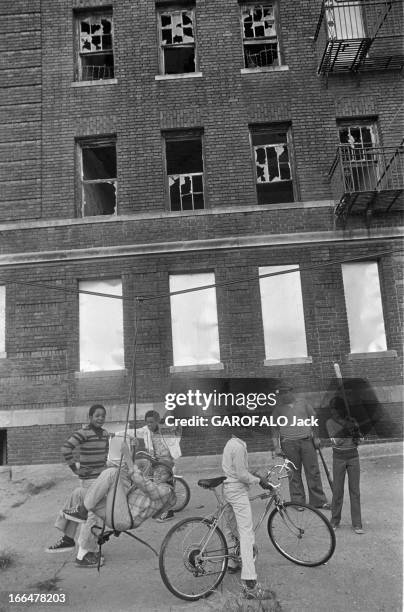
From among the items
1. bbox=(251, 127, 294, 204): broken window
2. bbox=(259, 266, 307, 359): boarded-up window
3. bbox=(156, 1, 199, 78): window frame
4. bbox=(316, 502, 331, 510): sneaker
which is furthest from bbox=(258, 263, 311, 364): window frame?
bbox=(156, 1, 199, 78): window frame

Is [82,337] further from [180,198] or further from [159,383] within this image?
[180,198]

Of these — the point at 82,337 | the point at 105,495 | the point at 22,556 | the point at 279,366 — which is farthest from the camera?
the point at 279,366

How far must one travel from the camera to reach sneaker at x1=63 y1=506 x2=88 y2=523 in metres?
4.90

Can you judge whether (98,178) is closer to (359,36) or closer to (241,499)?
(359,36)

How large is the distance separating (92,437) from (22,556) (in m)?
1.43

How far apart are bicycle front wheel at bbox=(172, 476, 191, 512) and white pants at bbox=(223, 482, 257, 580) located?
1758 mm

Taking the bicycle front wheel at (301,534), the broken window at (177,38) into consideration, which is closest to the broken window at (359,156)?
the broken window at (177,38)

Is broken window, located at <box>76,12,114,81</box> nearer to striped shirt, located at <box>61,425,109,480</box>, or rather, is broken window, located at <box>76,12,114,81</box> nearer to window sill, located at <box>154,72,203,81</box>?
window sill, located at <box>154,72,203,81</box>

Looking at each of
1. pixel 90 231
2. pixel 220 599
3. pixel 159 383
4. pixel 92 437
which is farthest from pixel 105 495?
pixel 90 231

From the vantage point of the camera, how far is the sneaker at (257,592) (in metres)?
4.16

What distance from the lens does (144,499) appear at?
4602 mm

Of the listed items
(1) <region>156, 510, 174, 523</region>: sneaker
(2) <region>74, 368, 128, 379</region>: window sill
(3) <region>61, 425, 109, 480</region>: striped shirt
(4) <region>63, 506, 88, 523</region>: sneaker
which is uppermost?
(2) <region>74, 368, 128, 379</region>: window sill

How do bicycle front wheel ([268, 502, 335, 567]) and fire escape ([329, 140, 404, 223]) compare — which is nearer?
bicycle front wheel ([268, 502, 335, 567])

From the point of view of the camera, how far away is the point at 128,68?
9.48 meters
